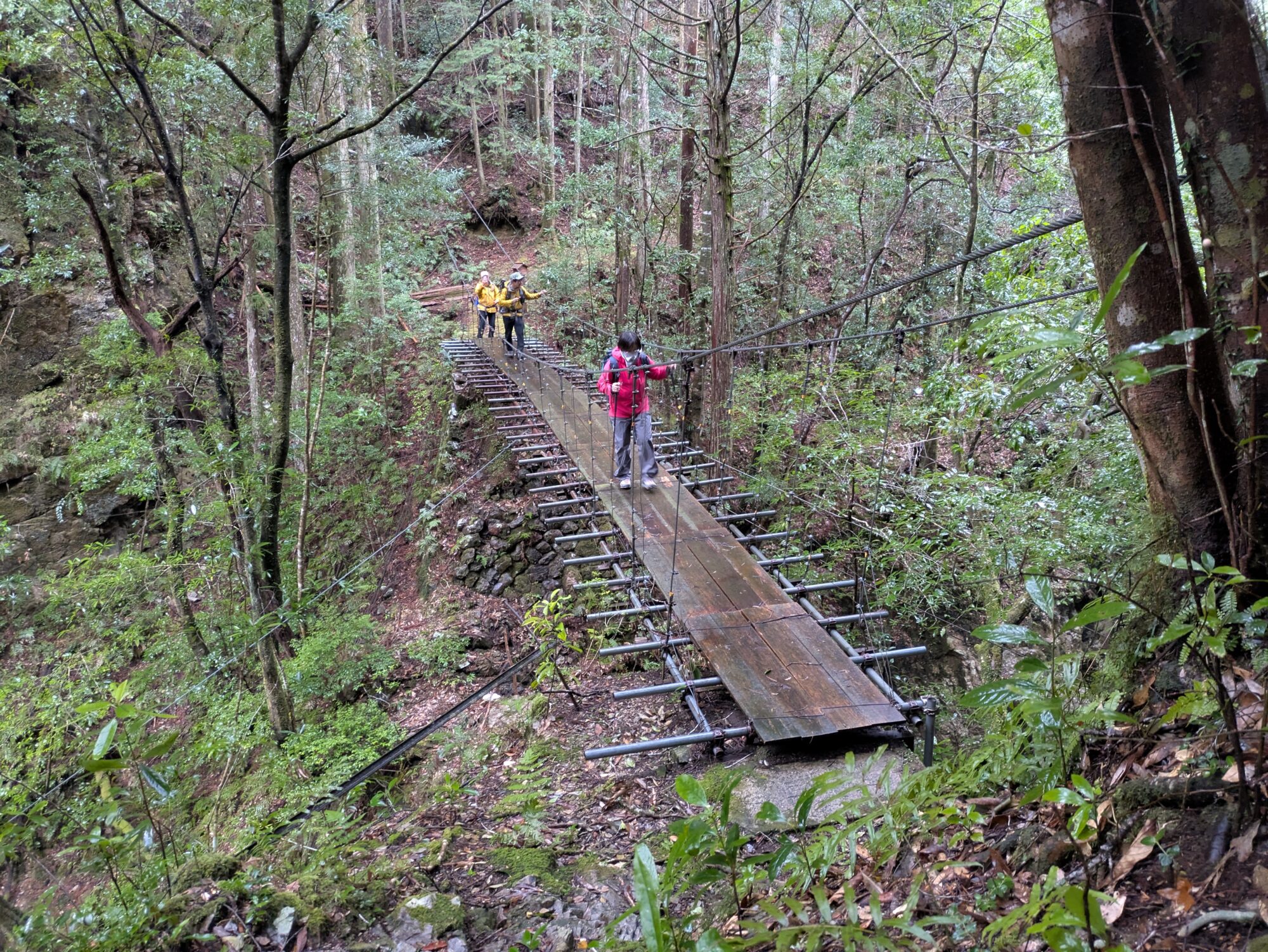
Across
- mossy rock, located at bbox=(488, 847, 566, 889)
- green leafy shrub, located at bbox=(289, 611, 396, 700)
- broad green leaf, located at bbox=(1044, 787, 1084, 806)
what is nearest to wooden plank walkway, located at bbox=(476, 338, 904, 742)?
mossy rock, located at bbox=(488, 847, 566, 889)

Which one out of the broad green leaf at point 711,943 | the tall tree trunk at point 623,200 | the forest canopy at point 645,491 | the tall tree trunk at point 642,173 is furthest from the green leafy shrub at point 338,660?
the tall tree trunk at point 642,173

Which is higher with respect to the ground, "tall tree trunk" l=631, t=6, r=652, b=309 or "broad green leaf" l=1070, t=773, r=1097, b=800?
"tall tree trunk" l=631, t=6, r=652, b=309

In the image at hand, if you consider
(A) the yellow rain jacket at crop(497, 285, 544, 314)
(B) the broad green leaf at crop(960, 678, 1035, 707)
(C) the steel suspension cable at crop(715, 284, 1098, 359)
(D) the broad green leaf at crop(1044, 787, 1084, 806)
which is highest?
(A) the yellow rain jacket at crop(497, 285, 544, 314)

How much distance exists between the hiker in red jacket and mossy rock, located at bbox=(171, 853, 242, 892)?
128 inches

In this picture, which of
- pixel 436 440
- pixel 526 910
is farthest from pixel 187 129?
pixel 526 910

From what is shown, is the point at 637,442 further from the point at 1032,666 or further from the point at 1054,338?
the point at 1054,338

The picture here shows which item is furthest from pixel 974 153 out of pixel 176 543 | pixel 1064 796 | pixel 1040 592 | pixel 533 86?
pixel 533 86

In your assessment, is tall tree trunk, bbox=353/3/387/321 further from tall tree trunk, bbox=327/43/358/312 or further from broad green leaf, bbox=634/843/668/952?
broad green leaf, bbox=634/843/668/952

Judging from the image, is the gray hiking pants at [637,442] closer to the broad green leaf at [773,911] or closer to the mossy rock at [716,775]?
the mossy rock at [716,775]

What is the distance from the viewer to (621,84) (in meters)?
9.83

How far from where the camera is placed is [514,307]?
29.8 feet

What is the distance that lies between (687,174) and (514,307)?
9.96 feet

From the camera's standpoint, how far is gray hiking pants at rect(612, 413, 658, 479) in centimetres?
511

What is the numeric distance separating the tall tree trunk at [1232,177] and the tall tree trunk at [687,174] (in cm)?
787
